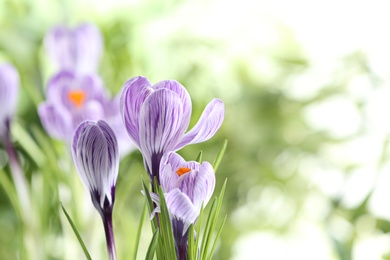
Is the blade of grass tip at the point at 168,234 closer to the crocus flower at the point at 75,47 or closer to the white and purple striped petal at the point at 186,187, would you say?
the white and purple striped petal at the point at 186,187

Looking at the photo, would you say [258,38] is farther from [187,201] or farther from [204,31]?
[187,201]

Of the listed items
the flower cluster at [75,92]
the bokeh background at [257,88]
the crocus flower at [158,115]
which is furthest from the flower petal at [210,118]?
the bokeh background at [257,88]

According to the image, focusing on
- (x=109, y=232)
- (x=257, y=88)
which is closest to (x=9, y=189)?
(x=109, y=232)

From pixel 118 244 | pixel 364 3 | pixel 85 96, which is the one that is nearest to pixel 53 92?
pixel 85 96

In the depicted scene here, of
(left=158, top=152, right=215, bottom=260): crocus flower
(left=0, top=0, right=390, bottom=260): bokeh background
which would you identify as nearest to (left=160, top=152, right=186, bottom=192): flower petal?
(left=158, top=152, right=215, bottom=260): crocus flower

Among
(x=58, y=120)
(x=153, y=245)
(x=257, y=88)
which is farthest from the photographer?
(x=257, y=88)

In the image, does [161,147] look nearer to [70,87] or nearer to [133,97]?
[133,97]

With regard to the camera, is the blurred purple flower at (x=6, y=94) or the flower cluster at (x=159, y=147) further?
the blurred purple flower at (x=6, y=94)
